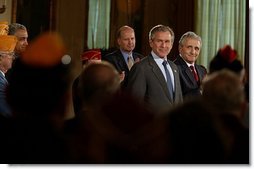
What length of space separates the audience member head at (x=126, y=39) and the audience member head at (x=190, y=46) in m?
0.26

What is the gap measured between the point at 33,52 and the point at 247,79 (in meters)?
1.02

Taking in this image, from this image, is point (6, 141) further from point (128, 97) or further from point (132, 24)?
point (132, 24)

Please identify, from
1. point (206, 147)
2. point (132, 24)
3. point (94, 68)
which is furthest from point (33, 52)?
point (206, 147)

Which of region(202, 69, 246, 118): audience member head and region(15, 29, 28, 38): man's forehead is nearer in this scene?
region(202, 69, 246, 118): audience member head

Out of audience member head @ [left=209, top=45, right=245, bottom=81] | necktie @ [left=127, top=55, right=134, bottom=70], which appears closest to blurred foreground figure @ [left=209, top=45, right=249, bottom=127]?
audience member head @ [left=209, top=45, right=245, bottom=81]

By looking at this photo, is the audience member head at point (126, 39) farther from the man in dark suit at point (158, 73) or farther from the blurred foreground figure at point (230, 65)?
the blurred foreground figure at point (230, 65)

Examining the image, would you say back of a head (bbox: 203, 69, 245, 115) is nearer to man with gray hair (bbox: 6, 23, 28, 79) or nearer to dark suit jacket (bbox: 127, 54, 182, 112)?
dark suit jacket (bbox: 127, 54, 182, 112)

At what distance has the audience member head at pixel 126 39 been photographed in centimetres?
391

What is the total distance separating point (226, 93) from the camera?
11.6ft

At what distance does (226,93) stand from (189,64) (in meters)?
0.47

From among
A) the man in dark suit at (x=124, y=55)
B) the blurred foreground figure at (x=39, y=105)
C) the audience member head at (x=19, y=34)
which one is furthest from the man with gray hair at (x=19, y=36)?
the man in dark suit at (x=124, y=55)

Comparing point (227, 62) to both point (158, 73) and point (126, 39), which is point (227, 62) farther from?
point (126, 39)

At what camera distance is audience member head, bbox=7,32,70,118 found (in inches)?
138

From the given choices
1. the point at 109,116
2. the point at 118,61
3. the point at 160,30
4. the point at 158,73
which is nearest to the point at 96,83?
the point at 109,116
